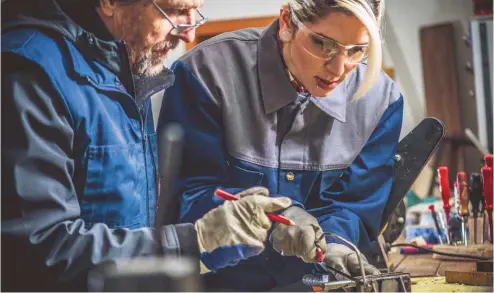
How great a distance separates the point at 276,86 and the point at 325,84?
4.5 inches

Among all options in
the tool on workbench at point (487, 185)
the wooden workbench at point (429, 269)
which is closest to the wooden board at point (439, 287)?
the wooden workbench at point (429, 269)

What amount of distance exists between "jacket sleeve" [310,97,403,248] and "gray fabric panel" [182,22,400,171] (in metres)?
0.04

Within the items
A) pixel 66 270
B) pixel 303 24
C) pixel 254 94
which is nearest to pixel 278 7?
pixel 303 24

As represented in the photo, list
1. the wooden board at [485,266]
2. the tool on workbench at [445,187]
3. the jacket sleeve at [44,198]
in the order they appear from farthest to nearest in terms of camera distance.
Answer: the tool on workbench at [445,187] → the wooden board at [485,266] → the jacket sleeve at [44,198]

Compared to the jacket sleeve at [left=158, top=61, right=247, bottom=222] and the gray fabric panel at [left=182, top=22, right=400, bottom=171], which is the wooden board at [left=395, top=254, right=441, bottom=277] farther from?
the jacket sleeve at [left=158, top=61, right=247, bottom=222]

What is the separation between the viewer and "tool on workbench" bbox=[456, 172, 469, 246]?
206 centimetres

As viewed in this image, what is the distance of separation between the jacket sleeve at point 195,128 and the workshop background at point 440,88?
0.15 ft

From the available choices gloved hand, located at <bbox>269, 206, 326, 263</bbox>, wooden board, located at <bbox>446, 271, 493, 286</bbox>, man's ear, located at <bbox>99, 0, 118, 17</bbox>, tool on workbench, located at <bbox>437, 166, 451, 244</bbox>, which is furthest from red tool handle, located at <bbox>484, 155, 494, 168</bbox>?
man's ear, located at <bbox>99, 0, 118, 17</bbox>

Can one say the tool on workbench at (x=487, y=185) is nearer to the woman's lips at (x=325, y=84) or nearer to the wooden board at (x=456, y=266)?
the wooden board at (x=456, y=266)

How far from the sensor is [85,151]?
1506 millimetres

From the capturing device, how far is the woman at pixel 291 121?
1638 mm

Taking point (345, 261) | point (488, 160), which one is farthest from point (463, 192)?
point (345, 261)

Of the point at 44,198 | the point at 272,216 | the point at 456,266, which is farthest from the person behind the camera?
the point at 456,266

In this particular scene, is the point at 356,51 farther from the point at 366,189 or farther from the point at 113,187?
the point at 113,187
